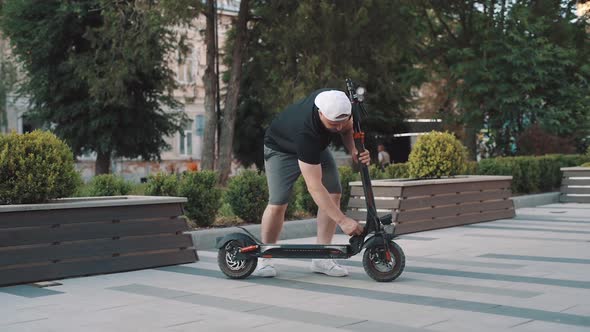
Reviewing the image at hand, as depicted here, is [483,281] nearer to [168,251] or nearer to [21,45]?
[168,251]

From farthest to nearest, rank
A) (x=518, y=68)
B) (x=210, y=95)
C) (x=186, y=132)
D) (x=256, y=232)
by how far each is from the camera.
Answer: (x=186, y=132), (x=518, y=68), (x=210, y=95), (x=256, y=232)

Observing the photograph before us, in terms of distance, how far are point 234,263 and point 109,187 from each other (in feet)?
11.7

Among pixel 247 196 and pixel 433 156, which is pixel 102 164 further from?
pixel 247 196

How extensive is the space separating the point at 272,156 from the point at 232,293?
1423 millimetres

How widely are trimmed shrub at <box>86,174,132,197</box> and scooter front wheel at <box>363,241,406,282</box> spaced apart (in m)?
4.37

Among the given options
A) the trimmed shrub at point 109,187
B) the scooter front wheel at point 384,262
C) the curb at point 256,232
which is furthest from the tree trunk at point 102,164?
the scooter front wheel at point 384,262

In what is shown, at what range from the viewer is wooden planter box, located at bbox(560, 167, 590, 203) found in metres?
18.1

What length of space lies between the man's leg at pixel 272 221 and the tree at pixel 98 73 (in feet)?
64.3

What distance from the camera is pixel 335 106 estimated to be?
6980 millimetres

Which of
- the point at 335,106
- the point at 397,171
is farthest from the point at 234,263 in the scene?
the point at 397,171

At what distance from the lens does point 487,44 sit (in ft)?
99.4

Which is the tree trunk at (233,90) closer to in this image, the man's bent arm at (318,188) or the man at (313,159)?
the man at (313,159)

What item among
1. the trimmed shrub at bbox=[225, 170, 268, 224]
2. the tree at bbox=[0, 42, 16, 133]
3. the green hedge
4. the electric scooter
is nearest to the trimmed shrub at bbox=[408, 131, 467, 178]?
the trimmed shrub at bbox=[225, 170, 268, 224]

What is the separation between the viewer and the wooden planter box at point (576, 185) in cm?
1808
